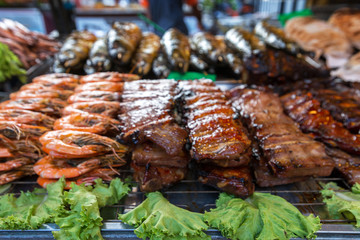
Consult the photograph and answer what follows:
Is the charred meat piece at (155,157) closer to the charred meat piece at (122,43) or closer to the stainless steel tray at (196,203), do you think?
the stainless steel tray at (196,203)

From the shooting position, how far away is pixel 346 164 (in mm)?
2533

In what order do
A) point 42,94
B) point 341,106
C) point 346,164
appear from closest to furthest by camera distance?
point 346,164 → point 341,106 → point 42,94

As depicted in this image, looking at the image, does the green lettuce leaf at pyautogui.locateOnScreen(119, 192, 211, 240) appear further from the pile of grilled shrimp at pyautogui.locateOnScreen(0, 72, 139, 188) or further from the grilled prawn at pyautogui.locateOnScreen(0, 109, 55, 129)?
the grilled prawn at pyautogui.locateOnScreen(0, 109, 55, 129)

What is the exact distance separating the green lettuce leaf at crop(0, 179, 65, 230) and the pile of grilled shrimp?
12 cm

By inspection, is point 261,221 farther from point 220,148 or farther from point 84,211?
point 84,211

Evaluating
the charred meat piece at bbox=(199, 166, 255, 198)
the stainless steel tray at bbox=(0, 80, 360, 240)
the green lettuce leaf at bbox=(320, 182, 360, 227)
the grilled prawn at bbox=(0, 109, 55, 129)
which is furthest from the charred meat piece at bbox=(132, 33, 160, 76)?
the green lettuce leaf at bbox=(320, 182, 360, 227)

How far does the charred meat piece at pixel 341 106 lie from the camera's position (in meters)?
2.80

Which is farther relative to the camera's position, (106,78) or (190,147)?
(106,78)

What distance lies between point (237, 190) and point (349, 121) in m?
1.60

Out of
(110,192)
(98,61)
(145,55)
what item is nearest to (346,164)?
(110,192)

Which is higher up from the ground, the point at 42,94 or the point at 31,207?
the point at 42,94

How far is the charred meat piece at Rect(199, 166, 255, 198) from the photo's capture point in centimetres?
222

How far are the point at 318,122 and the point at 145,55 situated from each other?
2752 millimetres

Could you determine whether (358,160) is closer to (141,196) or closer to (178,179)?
(178,179)
